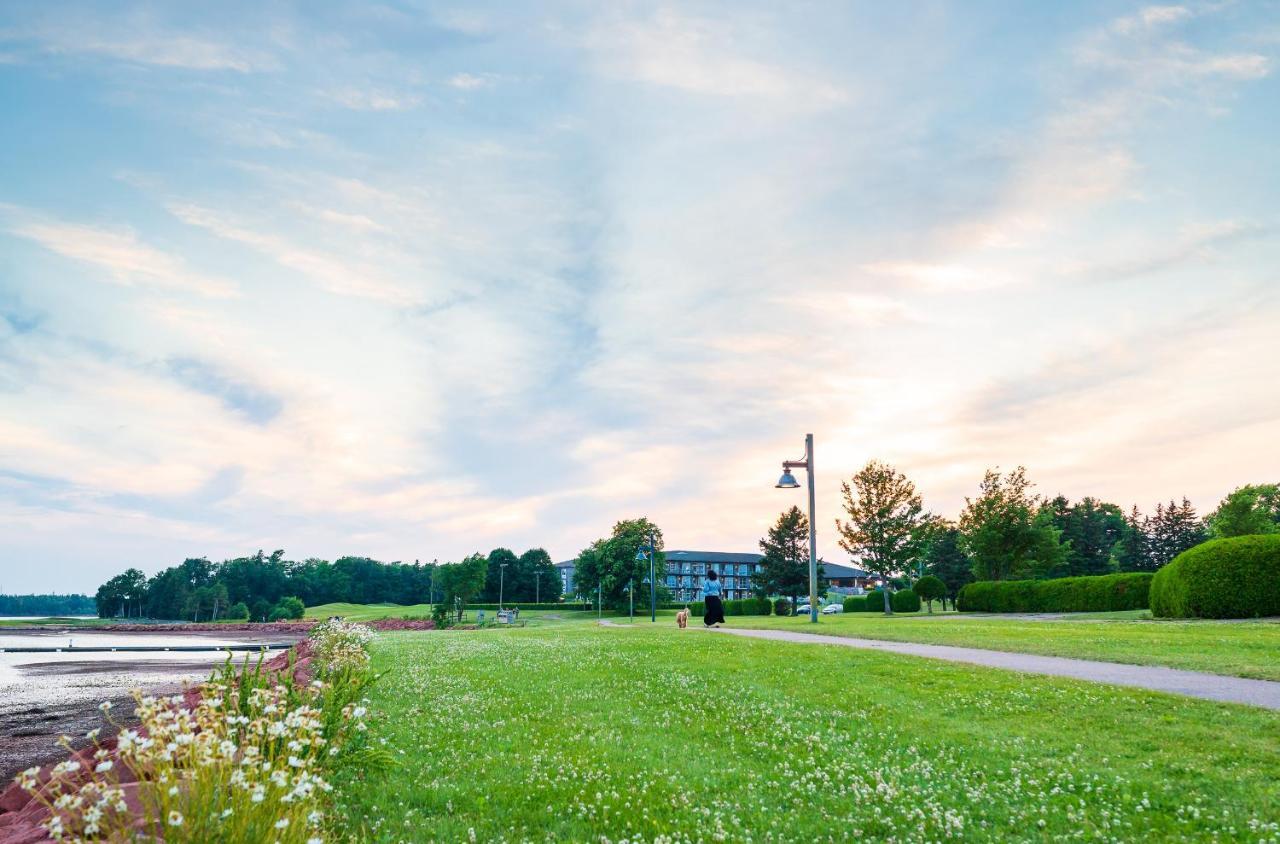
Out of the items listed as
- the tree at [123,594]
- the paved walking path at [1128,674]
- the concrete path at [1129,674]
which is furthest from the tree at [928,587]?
the tree at [123,594]

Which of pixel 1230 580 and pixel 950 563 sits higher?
pixel 1230 580

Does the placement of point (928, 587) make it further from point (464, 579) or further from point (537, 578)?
point (537, 578)

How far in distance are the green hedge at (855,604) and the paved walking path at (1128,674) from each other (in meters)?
63.3

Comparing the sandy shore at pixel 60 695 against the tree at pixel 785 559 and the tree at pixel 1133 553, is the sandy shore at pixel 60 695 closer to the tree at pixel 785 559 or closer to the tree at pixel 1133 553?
the tree at pixel 785 559

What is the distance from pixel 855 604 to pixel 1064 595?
120 ft

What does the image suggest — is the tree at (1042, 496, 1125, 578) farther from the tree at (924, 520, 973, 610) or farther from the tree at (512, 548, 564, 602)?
the tree at (512, 548, 564, 602)

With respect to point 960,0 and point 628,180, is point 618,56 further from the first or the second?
point 960,0

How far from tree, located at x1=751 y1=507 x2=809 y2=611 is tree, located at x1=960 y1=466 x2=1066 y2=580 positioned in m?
40.1

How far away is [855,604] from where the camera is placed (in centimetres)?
8412

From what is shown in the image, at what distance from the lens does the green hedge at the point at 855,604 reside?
3188 inches

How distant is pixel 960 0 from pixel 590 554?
105 meters

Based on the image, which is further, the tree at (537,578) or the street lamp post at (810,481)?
the tree at (537,578)

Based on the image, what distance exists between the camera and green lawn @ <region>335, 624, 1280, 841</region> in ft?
21.7

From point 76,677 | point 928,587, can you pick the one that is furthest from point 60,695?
point 928,587
